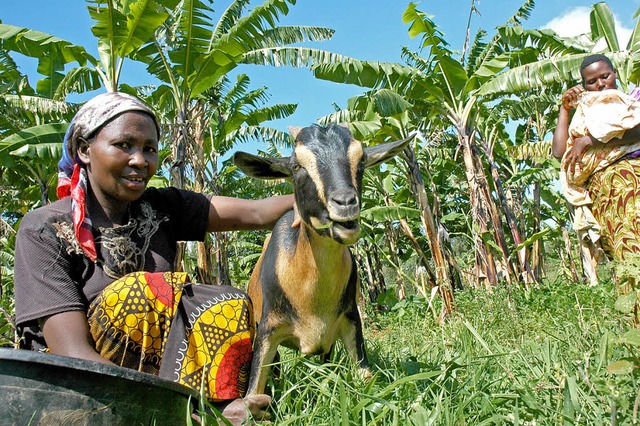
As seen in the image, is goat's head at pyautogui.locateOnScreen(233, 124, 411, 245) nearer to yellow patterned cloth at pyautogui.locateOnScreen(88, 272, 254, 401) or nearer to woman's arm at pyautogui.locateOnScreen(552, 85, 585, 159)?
yellow patterned cloth at pyautogui.locateOnScreen(88, 272, 254, 401)

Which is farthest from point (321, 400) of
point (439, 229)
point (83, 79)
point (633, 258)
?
point (83, 79)

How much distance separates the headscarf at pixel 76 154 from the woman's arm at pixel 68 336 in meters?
0.31

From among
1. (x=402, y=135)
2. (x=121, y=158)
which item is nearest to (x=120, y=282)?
(x=121, y=158)

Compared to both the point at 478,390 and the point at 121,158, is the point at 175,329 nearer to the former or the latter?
the point at 121,158

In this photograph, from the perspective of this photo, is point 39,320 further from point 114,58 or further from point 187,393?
point 114,58

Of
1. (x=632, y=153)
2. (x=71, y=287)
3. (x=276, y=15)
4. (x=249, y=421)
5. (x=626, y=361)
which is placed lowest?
(x=249, y=421)

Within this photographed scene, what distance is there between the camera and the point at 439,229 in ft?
30.0

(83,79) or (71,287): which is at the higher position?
(83,79)

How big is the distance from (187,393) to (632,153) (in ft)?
10.2

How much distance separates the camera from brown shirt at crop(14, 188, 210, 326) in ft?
6.95

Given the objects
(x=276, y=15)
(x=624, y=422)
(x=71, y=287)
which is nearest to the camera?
(x=624, y=422)

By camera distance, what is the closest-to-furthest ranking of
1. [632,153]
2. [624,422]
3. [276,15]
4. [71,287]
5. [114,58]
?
[624,422]
[71,287]
[632,153]
[114,58]
[276,15]

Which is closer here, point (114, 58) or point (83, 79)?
point (114, 58)

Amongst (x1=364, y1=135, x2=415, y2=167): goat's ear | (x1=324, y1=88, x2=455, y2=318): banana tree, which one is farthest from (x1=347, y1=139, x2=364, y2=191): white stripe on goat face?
(x1=324, y1=88, x2=455, y2=318): banana tree
